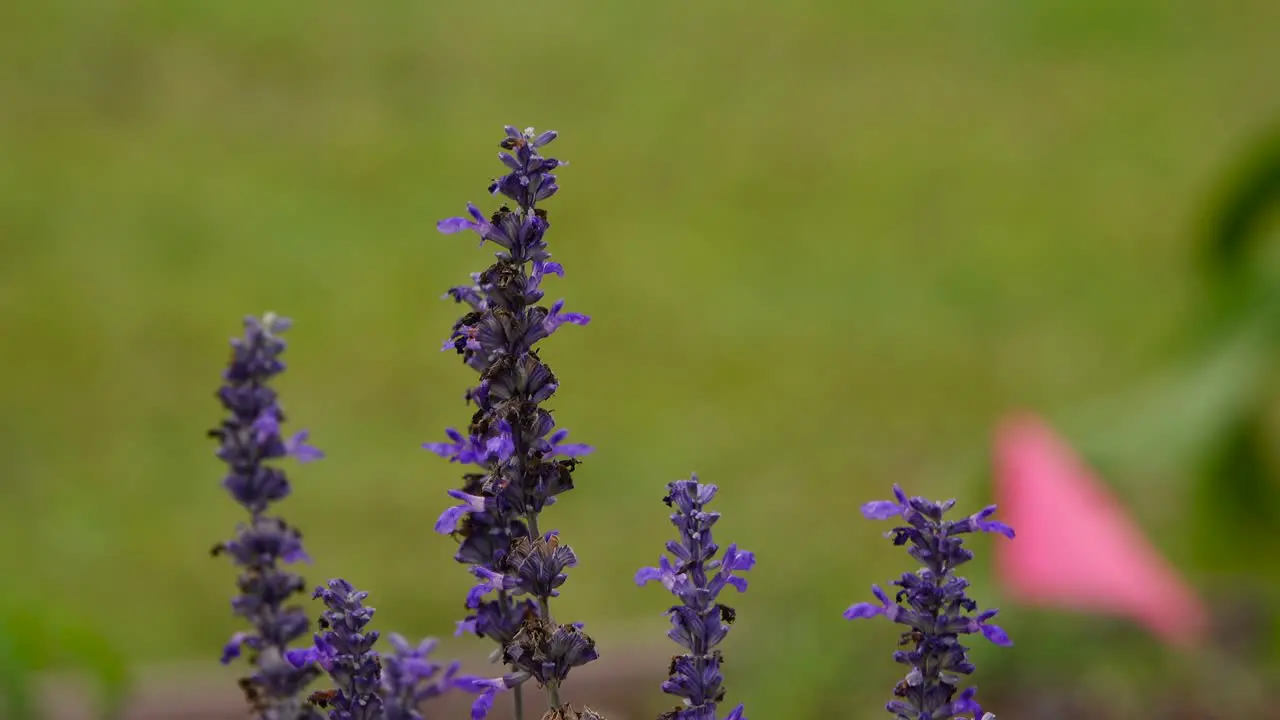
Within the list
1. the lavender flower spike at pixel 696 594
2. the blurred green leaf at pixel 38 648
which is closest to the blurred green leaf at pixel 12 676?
the blurred green leaf at pixel 38 648

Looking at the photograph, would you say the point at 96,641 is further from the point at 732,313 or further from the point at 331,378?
the point at 732,313

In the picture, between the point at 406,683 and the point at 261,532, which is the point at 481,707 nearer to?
the point at 406,683

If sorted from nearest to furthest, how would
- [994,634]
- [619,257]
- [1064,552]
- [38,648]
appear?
[994,634] → [38,648] → [1064,552] → [619,257]

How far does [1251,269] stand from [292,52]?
396 cm

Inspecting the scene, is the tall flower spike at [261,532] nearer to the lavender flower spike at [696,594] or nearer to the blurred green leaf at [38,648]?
→ the lavender flower spike at [696,594]

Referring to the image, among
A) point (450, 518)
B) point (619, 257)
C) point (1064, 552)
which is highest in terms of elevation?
point (619, 257)

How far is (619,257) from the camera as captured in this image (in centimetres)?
514

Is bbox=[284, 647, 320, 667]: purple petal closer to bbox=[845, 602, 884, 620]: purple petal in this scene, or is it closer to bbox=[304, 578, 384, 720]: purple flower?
bbox=[304, 578, 384, 720]: purple flower

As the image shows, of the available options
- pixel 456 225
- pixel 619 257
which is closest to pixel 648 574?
pixel 456 225

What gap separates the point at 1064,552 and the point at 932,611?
5.43 feet

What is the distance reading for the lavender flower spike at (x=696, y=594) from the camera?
2.62 ft

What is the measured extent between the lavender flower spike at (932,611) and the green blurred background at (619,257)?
1948 millimetres

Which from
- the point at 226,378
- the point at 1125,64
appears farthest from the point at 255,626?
the point at 1125,64

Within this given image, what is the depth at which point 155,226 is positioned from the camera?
516 centimetres
